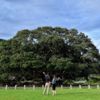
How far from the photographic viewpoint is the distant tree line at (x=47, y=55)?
203 feet

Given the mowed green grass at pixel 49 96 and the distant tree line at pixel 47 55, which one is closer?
the mowed green grass at pixel 49 96

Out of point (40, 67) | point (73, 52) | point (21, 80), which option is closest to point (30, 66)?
point (40, 67)

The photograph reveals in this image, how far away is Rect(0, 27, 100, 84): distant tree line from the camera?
62000 mm

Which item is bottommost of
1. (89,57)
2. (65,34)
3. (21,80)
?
(21,80)

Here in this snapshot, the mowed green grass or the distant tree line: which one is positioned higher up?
the distant tree line

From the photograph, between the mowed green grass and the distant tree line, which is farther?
the distant tree line

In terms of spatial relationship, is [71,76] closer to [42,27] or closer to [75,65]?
[75,65]

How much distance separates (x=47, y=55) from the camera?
66.9 meters

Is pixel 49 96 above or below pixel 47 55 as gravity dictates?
below

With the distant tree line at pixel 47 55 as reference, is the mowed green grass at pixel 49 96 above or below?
below

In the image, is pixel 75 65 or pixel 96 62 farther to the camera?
pixel 96 62

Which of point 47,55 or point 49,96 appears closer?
point 49,96

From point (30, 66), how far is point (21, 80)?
664 centimetres

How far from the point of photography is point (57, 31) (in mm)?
68938
